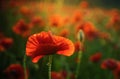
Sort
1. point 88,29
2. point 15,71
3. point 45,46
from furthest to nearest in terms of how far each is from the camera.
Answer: point 88,29
point 15,71
point 45,46

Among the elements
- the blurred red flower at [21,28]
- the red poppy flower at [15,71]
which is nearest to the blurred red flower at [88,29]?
the blurred red flower at [21,28]

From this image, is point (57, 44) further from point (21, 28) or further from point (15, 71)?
point (21, 28)

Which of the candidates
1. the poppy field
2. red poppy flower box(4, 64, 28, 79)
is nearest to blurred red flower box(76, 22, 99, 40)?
the poppy field

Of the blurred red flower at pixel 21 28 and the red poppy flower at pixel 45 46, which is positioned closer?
the red poppy flower at pixel 45 46

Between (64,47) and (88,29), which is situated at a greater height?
(64,47)

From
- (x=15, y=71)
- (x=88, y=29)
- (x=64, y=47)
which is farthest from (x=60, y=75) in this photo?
(x=88, y=29)

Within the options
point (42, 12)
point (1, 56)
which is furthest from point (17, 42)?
point (42, 12)

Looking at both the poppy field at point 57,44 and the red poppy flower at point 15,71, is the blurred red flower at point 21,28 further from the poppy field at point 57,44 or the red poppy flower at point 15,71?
the red poppy flower at point 15,71
